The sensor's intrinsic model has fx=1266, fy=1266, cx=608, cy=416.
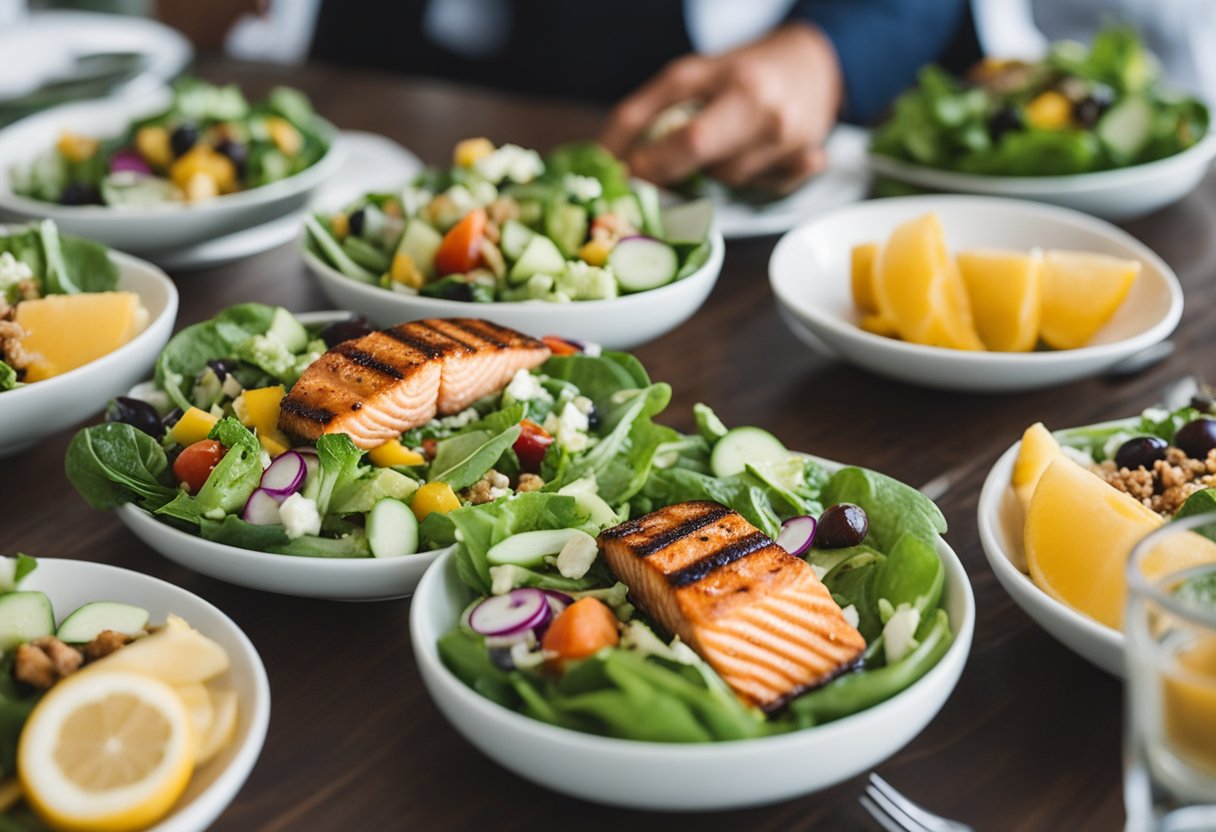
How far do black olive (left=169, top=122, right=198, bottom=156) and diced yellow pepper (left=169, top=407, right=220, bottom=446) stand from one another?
4.77 ft

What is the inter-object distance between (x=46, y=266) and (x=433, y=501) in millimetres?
1135

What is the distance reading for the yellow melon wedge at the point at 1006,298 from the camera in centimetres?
248

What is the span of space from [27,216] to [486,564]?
1903 millimetres

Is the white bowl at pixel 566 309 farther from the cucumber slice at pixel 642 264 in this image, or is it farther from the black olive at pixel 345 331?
the black olive at pixel 345 331

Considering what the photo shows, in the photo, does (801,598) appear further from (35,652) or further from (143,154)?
(143,154)

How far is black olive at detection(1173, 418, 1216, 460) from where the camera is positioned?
1.91 meters

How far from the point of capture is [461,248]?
2500 mm

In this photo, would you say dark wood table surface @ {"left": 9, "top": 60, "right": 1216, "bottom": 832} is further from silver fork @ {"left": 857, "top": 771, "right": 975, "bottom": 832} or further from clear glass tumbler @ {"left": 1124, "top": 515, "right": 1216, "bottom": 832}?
clear glass tumbler @ {"left": 1124, "top": 515, "right": 1216, "bottom": 832}

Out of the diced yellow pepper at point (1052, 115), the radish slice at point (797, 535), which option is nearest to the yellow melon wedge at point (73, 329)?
the radish slice at point (797, 535)

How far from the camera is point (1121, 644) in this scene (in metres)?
1.46

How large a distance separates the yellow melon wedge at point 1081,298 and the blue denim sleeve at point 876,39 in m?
1.85

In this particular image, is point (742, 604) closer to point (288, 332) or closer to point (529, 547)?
point (529, 547)

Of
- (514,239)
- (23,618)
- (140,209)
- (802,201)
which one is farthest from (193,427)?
(802,201)

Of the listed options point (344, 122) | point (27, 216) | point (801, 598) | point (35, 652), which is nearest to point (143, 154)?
point (27, 216)
